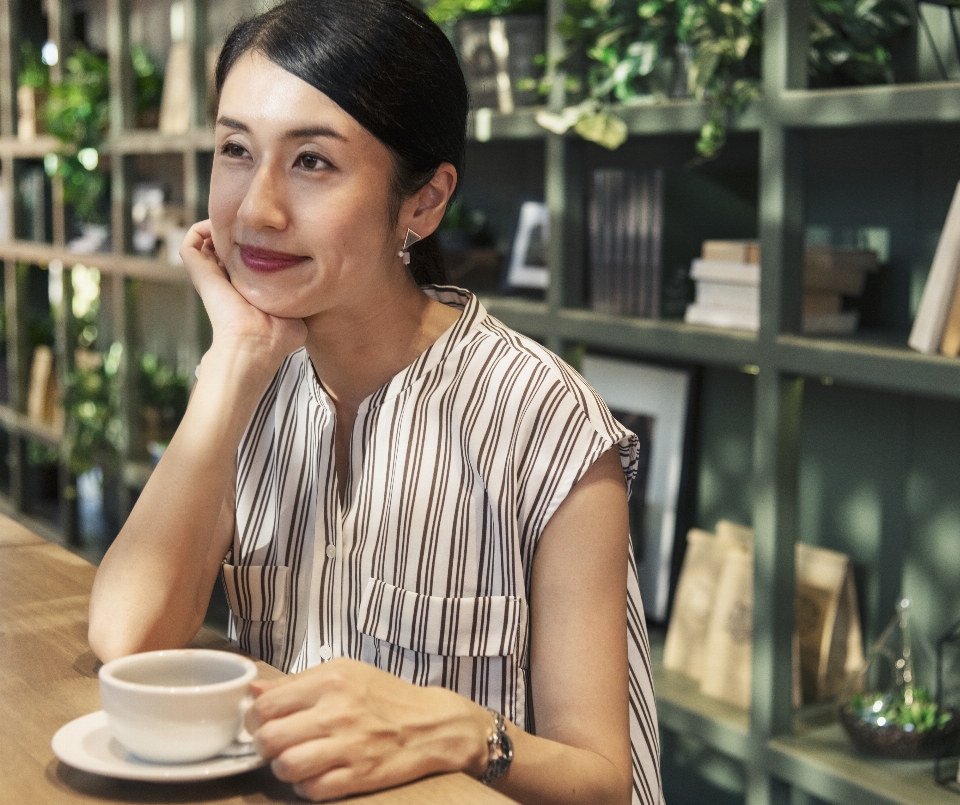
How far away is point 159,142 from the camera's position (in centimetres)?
363

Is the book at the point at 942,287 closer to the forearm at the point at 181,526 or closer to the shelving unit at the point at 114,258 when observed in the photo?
the forearm at the point at 181,526

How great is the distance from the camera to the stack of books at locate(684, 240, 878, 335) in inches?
81.7

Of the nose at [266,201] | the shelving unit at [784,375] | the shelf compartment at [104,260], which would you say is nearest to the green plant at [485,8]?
the shelving unit at [784,375]

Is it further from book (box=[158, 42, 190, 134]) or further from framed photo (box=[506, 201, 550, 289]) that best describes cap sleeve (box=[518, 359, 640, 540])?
book (box=[158, 42, 190, 134])

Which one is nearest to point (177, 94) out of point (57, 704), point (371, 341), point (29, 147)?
point (29, 147)

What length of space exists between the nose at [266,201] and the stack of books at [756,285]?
1.12 metres

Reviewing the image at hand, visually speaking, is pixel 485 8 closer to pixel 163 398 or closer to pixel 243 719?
pixel 163 398

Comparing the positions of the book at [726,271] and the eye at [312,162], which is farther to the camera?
the book at [726,271]

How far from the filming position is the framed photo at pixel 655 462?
2.52 meters

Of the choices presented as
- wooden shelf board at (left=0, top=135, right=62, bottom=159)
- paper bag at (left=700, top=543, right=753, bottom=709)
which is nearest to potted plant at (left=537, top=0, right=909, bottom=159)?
paper bag at (left=700, top=543, right=753, bottom=709)

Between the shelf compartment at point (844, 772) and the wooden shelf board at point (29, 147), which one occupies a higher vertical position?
the wooden shelf board at point (29, 147)

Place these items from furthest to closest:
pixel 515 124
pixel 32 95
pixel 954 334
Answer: pixel 32 95 < pixel 515 124 < pixel 954 334

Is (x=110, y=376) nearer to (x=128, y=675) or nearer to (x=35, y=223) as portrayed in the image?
(x=35, y=223)

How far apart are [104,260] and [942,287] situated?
297cm
